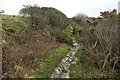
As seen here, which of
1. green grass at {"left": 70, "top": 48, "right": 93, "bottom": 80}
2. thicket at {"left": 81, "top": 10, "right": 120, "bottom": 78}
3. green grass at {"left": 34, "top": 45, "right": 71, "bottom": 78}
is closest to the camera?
green grass at {"left": 70, "top": 48, "right": 93, "bottom": 80}

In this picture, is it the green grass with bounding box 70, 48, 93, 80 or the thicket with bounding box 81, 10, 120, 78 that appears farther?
the thicket with bounding box 81, 10, 120, 78

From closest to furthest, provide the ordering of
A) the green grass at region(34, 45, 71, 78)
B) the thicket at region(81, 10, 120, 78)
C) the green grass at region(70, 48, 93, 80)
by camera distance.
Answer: the green grass at region(70, 48, 93, 80) → the thicket at region(81, 10, 120, 78) → the green grass at region(34, 45, 71, 78)

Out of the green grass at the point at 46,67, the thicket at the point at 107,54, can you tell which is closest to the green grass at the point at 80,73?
the thicket at the point at 107,54

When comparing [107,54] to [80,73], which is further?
[107,54]

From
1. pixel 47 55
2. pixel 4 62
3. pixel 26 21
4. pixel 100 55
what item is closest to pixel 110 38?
pixel 100 55

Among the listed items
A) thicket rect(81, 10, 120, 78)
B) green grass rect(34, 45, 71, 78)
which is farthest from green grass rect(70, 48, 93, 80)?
green grass rect(34, 45, 71, 78)

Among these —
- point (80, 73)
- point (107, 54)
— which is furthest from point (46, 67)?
point (107, 54)

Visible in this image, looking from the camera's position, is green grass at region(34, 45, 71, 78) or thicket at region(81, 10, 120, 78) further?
green grass at region(34, 45, 71, 78)

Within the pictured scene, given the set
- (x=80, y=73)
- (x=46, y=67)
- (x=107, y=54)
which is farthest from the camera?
(x=46, y=67)

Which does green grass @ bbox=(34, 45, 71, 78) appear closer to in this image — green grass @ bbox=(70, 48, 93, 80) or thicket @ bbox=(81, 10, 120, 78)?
green grass @ bbox=(70, 48, 93, 80)

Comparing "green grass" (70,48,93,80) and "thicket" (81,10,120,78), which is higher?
"thicket" (81,10,120,78)

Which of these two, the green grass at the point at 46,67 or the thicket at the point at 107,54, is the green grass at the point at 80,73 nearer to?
the thicket at the point at 107,54

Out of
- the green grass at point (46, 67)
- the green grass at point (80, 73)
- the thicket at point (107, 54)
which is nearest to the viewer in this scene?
the green grass at point (80, 73)

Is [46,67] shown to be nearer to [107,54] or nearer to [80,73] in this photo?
[80,73]
